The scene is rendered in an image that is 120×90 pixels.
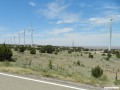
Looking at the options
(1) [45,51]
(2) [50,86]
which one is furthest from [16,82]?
(1) [45,51]

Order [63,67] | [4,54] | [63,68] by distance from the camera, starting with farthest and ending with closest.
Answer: [63,67] < [4,54] < [63,68]

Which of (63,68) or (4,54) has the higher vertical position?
(4,54)

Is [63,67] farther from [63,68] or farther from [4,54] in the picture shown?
[4,54]

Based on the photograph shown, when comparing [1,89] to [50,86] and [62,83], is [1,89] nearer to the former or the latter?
[50,86]

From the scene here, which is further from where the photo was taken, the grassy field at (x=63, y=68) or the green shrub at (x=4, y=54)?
the green shrub at (x=4, y=54)

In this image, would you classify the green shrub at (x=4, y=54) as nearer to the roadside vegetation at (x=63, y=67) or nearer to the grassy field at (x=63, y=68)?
the roadside vegetation at (x=63, y=67)

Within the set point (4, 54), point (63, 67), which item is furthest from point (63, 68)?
point (4, 54)

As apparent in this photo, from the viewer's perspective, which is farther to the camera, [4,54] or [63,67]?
[63,67]

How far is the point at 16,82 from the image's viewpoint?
9.90 meters

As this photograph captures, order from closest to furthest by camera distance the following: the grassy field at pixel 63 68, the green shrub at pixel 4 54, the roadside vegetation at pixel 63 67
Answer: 1. the grassy field at pixel 63 68
2. the roadside vegetation at pixel 63 67
3. the green shrub at pixel 4 54

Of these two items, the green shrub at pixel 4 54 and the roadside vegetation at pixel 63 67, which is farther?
the green shrub at pixel 4 54

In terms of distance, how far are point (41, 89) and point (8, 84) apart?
1.34 meters

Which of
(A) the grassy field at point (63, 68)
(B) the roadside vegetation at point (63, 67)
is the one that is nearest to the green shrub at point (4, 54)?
(B) the roadside vegetation at point (63, 67)

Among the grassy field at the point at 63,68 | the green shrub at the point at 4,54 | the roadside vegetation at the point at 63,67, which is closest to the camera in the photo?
the grassy field at the point at 63,68
